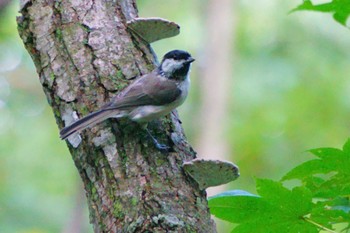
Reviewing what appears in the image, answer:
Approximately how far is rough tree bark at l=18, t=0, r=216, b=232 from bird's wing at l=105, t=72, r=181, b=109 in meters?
0.05

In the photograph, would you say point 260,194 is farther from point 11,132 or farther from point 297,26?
point 11,132

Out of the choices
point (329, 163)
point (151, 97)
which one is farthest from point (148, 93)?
point (329, 163)

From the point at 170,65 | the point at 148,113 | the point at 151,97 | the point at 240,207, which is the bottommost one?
the point at 240,207

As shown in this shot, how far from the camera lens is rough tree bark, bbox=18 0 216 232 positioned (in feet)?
8.30

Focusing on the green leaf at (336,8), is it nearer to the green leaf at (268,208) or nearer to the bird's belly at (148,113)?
the green leaf at (268,208)

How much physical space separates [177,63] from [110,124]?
1072 mm

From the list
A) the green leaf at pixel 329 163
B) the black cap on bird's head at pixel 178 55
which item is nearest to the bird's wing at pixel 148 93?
the black cap on bird's head at pixel 178 55

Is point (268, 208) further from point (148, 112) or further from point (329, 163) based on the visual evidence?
point (148, 112)

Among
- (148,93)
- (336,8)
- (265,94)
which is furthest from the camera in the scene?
(265,94)

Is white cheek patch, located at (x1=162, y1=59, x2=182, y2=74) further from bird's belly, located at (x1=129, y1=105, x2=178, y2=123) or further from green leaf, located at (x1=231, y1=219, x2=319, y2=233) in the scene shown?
green leaf, located at (x1=231, y1=219, x2=319, y2=233)

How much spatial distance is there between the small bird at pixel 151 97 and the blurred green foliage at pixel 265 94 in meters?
6.98

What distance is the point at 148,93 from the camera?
356 cm

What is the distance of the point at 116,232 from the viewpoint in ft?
8.25

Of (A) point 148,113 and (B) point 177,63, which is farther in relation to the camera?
(B) point 177,63
